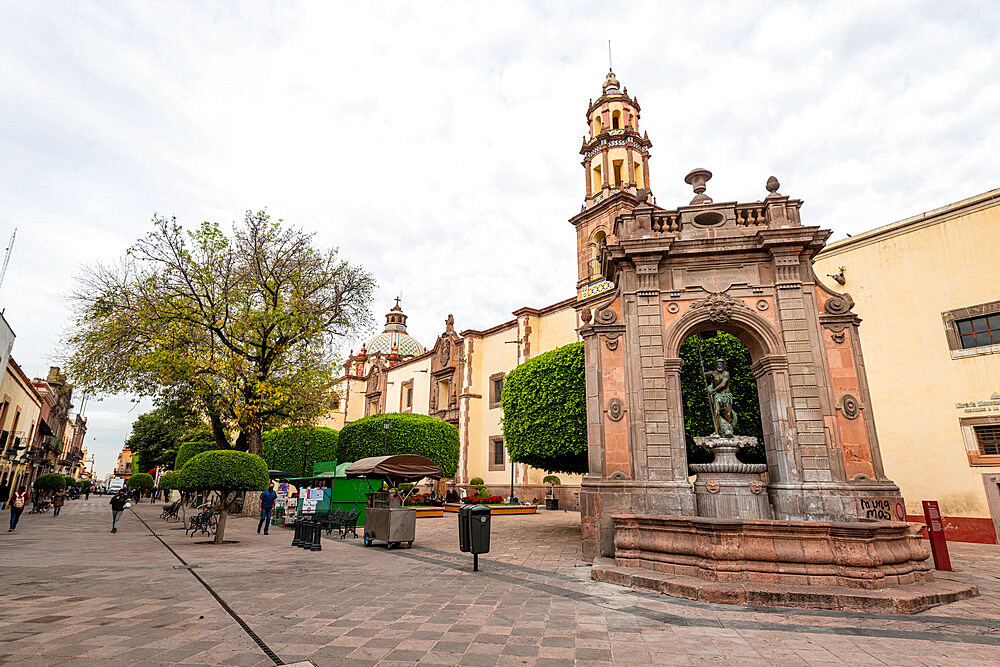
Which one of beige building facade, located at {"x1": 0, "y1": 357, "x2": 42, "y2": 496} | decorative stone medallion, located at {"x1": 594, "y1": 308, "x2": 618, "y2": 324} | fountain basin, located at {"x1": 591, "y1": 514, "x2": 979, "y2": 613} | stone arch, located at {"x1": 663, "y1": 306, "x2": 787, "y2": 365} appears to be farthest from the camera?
beige building facade, located at {"x1": 0, "y1": 357, "x2": 42, "y2": 496}

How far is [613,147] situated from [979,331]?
20410 mm

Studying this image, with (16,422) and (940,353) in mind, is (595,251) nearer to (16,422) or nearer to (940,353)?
(940,353)

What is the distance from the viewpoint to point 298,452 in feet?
110

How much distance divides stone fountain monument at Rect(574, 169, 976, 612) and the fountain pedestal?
0.02 meters

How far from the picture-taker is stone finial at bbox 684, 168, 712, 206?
12659mm

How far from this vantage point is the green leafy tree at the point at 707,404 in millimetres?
14148

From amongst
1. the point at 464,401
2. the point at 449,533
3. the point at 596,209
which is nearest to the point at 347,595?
the point at 449,533

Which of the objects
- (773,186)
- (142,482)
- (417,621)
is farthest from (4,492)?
(773,186)

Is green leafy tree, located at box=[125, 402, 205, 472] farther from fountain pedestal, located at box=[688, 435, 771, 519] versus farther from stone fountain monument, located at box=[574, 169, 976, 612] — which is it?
fountain pedestal, located at box=[688, 435, 771, 519]

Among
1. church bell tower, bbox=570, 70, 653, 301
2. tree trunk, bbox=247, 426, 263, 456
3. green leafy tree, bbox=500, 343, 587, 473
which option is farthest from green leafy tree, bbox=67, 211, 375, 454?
church bell tower, bbox=570, 70, 653, 301

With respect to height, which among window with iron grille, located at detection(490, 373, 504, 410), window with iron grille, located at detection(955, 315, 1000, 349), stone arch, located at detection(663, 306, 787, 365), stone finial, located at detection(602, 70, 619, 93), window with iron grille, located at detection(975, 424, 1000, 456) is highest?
stone finial, located at detection(602, 70, 619, 93)

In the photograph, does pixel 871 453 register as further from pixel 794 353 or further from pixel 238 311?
pixel 238 311

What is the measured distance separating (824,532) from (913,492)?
12.4 metres

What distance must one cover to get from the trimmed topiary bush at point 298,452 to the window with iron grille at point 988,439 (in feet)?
104
